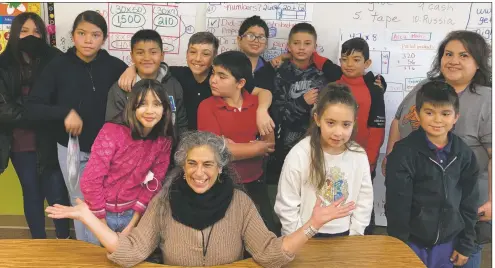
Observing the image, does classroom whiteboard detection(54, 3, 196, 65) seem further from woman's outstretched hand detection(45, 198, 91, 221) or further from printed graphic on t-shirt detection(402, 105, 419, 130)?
woman's outstretched hand detection(45, 198, 91, 221)

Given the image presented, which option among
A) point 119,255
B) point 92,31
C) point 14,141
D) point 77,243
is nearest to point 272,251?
point 119,255

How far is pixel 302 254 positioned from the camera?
173 centimetres

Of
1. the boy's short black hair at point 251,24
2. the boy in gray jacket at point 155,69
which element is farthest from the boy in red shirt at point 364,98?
the boy in gray jacket at point 155,69

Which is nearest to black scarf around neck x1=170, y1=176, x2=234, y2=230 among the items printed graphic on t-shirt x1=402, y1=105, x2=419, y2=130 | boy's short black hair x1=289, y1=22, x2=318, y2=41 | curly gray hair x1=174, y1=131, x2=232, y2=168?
curly gray hair x1=174, y1=131, x2=232, y2=168

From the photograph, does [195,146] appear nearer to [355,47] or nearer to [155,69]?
[155,69]

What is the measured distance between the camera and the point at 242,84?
248cm

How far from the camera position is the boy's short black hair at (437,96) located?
6.75ft

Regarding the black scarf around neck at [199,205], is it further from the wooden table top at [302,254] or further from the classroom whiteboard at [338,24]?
the classroom whiteboard at [338,24]

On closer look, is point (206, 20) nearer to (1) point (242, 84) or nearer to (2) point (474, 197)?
(1) point (242, 84)

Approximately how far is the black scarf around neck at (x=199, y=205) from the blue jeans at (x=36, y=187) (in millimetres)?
1494

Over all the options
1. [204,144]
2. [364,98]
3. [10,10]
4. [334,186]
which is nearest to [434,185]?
[334,186]

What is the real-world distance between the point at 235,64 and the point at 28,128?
1.45 m

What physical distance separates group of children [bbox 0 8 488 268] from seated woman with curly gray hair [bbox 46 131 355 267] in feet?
1.05

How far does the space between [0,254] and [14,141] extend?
1.39m
